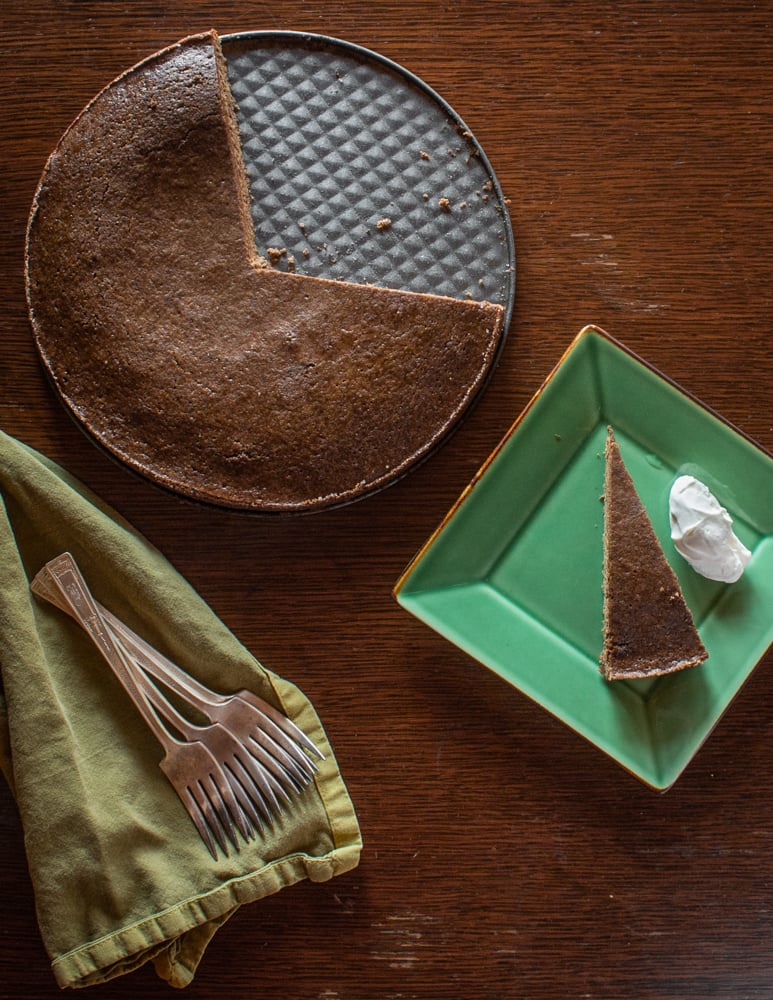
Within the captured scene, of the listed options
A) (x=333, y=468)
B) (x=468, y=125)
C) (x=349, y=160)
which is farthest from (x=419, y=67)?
(x=333, y=468)

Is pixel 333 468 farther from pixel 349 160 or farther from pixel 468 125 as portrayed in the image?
pixel 468 125

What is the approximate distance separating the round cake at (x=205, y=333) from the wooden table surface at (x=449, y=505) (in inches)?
6.2

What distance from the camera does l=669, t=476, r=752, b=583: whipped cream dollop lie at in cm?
164

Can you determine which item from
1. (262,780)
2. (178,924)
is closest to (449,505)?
(262,780)

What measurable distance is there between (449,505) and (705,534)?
1.57 feet

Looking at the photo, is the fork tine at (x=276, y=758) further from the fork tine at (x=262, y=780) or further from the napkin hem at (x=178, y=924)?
the napkin hem at (x=178, y=924)

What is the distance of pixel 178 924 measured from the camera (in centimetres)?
159

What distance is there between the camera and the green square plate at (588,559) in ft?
5.39

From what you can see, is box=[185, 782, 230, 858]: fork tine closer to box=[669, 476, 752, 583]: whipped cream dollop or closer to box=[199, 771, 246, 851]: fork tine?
box=[199, 771, 246, 851]: fork tine

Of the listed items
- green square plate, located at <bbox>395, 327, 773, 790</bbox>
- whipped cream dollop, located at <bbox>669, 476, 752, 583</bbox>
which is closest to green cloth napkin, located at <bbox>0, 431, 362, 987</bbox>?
green square plate, located at <bbox>395, 327, 773, 790</bbox>

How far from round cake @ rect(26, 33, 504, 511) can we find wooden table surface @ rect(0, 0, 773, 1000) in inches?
6.2

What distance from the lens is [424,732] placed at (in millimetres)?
1730

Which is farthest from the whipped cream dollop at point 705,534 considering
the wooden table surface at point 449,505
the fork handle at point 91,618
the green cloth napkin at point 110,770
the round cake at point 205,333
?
the fork handle at point 91,618

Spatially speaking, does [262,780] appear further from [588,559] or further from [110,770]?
[588,559]
